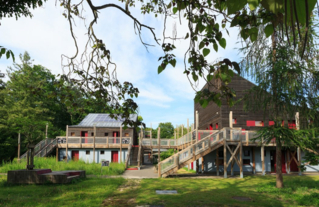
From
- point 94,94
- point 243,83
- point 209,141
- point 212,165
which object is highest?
point 243,83

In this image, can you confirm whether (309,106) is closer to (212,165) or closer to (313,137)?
(313,137)

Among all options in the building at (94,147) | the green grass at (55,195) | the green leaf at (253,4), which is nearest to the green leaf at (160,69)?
the green leaf at (253,4)

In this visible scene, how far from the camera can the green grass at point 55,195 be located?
9.66m

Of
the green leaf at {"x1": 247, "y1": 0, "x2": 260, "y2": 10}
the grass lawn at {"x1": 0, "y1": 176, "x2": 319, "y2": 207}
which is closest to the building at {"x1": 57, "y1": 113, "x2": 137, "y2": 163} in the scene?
the grass lawn at {"x1": 0, "y1": 176, "x2": 319, "y2": 207}

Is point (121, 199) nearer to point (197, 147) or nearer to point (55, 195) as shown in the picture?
point (55, 195)

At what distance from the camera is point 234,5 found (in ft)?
3.73

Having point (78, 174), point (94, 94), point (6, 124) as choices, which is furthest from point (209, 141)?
point (6, 124)

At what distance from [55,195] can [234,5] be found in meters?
12.0

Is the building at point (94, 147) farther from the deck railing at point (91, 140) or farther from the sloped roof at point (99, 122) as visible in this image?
the sloped roof at point (99, 122)

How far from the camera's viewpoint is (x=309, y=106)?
1294 centimetres

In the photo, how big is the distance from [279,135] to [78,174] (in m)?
12.3

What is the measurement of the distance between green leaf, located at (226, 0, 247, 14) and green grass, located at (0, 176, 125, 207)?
31.8ft

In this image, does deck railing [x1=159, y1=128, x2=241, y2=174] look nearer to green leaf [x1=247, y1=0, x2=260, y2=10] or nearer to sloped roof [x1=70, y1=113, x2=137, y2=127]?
sloped roof [x1=70, y1=113, x2=137, y2=127]

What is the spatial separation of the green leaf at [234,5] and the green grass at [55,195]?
9678 millimetres
